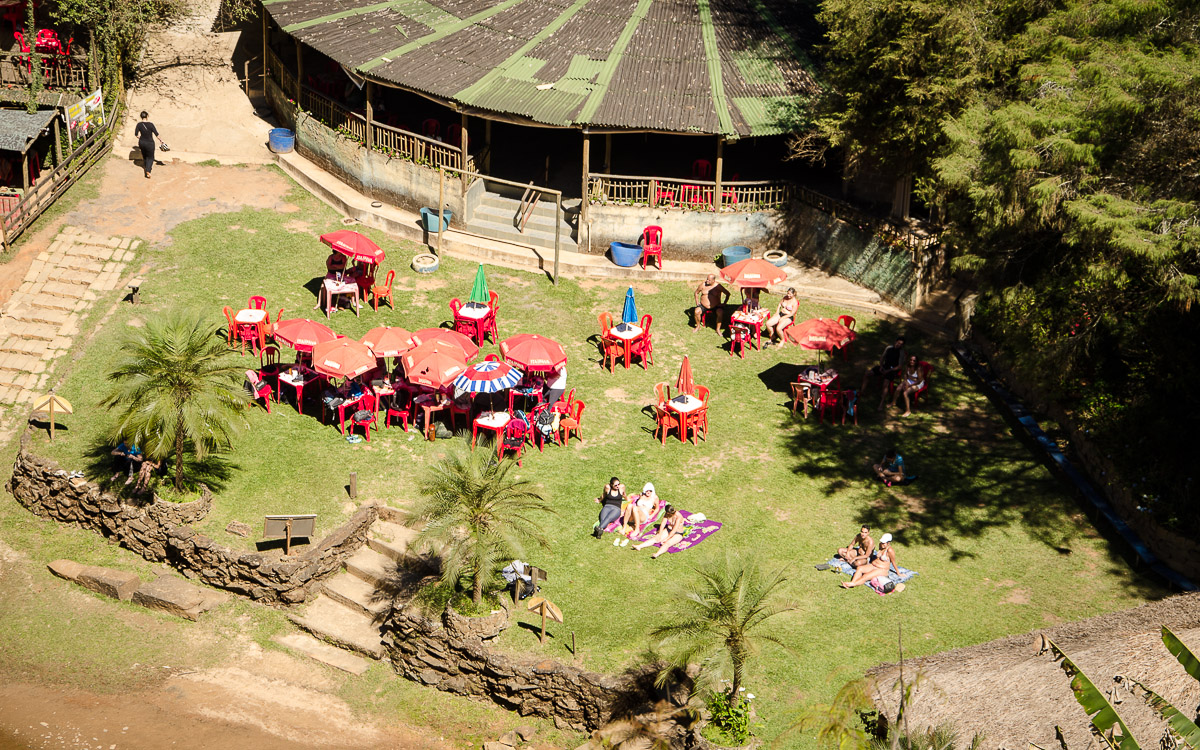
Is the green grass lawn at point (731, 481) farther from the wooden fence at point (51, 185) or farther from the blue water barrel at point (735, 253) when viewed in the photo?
the wooden fence at point (51, 185)

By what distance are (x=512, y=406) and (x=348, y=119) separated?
41.0 feet

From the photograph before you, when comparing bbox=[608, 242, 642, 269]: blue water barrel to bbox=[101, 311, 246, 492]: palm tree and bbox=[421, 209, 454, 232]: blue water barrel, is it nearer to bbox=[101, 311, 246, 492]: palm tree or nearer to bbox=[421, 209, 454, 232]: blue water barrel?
bbox=[421, 209, 454, 232]: blue water barrel

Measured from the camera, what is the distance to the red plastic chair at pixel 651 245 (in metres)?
28.0

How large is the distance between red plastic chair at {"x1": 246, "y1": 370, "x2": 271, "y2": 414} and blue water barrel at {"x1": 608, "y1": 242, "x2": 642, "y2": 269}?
9326 mm

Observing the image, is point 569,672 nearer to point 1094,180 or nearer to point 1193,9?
point 1094,180

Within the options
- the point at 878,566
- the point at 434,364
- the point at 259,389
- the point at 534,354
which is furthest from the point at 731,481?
the point at 259,389

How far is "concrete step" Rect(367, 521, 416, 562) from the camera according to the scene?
63.9 feet

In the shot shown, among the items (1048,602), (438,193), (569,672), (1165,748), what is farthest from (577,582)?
(438,193)

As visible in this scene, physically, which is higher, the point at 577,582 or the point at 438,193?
the point at 438,193

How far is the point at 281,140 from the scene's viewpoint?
3156 centimetres

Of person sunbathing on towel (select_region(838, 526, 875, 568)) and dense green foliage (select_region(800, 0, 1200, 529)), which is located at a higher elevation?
dense green foliage (select_region(800, 0, 1200, 529))

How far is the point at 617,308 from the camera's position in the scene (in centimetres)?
2659

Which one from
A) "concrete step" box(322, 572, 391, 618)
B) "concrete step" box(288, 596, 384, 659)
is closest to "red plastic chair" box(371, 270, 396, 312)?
"concrete step" box(322, 572, 391, 618)

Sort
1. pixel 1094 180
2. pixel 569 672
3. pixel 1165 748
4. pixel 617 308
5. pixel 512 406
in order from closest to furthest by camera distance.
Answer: pixel 1165 748 < pixel 569 672 < pixel 1094 180 < pixel 512 406 < pixel 617 308
